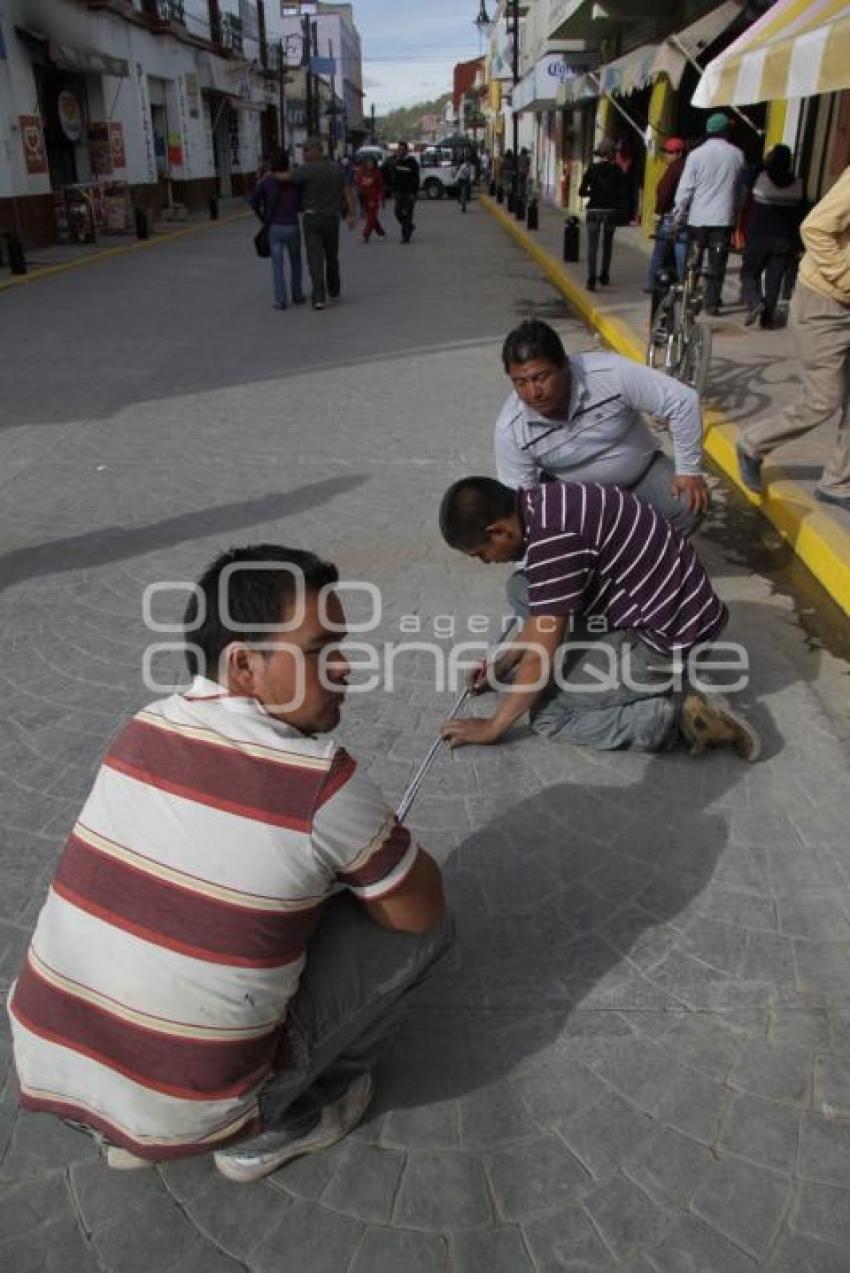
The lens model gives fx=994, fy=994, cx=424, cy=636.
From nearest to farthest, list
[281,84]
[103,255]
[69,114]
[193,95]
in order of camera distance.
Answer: [103,255], [69,114], [193,95], [281,84]

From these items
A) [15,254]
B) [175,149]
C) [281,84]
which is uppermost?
[281,84]

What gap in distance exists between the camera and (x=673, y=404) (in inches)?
155

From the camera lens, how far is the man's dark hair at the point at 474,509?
2752 mm

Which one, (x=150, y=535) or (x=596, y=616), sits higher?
(x=596, y=616)

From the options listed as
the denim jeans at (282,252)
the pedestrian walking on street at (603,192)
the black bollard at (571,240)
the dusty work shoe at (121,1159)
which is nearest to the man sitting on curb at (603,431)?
the dusty work shoe at (121,1159)

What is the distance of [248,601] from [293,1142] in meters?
1.14

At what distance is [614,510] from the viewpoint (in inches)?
116

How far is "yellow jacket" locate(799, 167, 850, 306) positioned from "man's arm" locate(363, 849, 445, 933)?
3.91 metres

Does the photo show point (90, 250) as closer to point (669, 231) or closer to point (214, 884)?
point (669, 231)

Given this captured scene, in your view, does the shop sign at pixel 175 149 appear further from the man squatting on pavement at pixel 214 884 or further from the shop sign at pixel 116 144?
the man squatting on pavement at pixel 214 884

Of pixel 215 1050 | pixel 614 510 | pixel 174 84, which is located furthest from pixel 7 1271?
pixel 174 84

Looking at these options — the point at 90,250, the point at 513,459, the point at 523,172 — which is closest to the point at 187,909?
the point at 513,459

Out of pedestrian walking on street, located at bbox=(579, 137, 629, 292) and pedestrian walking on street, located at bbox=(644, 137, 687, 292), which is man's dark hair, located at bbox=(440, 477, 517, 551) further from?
pedestrian walking on street, located at bbox=(579, 137, 629, 292)

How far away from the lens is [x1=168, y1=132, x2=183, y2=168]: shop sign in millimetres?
29328
